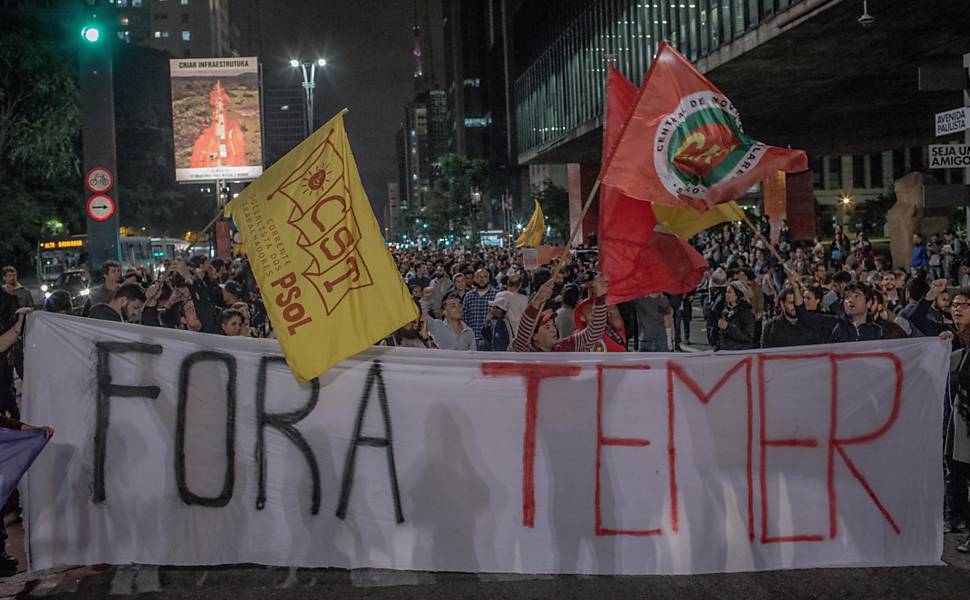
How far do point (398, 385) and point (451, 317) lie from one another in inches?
138

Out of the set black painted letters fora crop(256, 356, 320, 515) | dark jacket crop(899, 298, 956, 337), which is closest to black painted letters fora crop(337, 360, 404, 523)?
black painted letters fora crop(256, 356, 320, 515)

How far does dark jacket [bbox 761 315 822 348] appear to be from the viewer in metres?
7.85

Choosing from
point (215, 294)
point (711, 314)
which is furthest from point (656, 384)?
point (215, 294)

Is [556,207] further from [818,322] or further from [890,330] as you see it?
[890,330]

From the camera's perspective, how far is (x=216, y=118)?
1132 inches

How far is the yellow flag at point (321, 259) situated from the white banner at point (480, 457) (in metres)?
0.32

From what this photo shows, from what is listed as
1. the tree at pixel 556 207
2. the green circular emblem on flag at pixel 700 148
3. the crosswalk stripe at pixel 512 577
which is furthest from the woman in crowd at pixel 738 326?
the tree at pixel 556 207

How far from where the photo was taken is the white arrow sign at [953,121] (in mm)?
12297

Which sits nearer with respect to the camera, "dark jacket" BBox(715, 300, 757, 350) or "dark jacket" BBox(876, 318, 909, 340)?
"dark jacket" BBox(876, 318, 909, 340)

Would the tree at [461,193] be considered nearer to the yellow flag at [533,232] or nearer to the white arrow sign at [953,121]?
the yellow flag at [533,232]

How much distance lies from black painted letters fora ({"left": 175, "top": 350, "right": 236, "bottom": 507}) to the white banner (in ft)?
0.05

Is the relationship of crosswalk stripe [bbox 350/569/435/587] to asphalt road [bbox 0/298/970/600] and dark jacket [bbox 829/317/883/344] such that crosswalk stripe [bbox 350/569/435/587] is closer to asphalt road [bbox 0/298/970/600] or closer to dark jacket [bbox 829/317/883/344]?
asphalt road [bbox 0/298/970/600]

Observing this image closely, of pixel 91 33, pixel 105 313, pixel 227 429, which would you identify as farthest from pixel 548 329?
pixel 91 33

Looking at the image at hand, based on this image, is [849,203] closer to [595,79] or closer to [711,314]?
[595,79]
